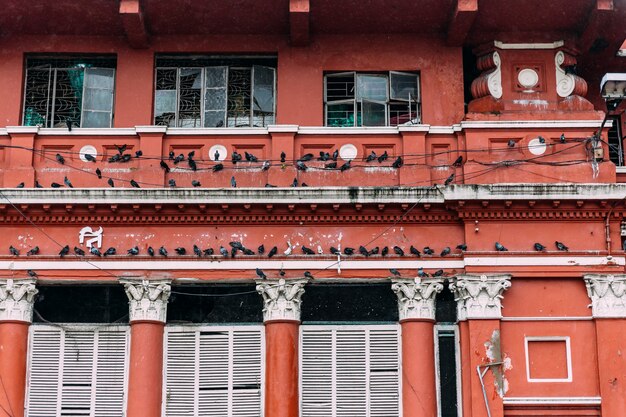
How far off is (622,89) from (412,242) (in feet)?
14.9

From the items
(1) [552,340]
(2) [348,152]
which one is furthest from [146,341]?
(1) [552,340]

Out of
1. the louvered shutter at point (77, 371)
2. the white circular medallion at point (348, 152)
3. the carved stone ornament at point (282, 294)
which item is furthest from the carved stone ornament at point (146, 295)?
the white circular medallion at point (348, 152)

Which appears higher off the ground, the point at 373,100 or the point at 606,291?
the point at 373,100

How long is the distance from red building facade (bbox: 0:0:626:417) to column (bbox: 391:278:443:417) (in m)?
0.04

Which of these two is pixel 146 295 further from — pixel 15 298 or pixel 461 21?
pixel 461 21

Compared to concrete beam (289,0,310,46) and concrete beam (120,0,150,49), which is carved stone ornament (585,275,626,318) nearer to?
concrete beam (289,0,310,46)

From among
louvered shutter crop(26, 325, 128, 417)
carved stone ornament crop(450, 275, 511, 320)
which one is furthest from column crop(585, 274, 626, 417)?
louvered shutter crop(26, 325, 128, 417)

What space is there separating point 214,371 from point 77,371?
8.21 ft

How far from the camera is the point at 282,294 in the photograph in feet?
63.4

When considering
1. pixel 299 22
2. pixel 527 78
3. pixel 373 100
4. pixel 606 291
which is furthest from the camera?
pixel 373 100

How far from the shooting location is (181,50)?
21.1 metres

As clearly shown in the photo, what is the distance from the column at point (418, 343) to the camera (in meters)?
18.8

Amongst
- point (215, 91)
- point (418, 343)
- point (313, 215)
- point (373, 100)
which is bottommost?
point (418, 343)

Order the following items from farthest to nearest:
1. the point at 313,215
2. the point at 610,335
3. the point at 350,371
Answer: the point at 350,371, the point at 313,215, the point at 610,335
